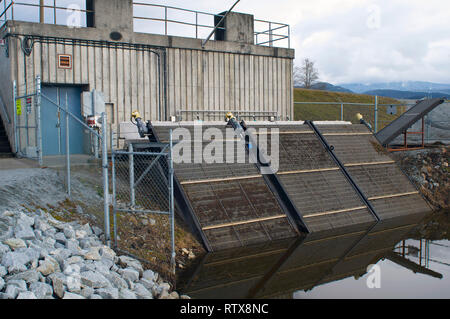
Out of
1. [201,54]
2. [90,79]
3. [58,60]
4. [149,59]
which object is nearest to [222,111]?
[201,54]

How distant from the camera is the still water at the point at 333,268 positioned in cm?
827

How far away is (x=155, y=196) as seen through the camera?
12.4 m

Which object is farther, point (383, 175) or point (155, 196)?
point (383, 175)

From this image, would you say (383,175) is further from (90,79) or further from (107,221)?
(90,79)

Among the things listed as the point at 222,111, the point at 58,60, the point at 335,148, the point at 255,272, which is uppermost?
the point at 58,60

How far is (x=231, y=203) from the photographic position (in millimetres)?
11664

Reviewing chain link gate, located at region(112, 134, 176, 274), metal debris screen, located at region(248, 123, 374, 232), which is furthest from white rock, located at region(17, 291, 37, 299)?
metal debris screen, located at region(248, 123, 374, 232)

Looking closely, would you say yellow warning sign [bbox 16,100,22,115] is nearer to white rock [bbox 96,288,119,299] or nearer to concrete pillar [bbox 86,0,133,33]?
concrete pillar [bbox 86,0,133,33]

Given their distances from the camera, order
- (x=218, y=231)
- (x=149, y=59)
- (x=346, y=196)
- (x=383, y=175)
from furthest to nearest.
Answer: (x=149, y=59), (x=383, y=175), (x=346, y=196), (x=218, y=231)

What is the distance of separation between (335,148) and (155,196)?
6.73m

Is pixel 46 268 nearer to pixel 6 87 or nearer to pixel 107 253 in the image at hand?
pixel 107 253

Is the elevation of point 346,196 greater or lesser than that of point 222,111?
lesser

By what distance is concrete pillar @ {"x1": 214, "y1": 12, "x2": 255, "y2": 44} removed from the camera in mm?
20594

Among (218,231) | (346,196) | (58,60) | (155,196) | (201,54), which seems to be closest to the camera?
(218,231)
